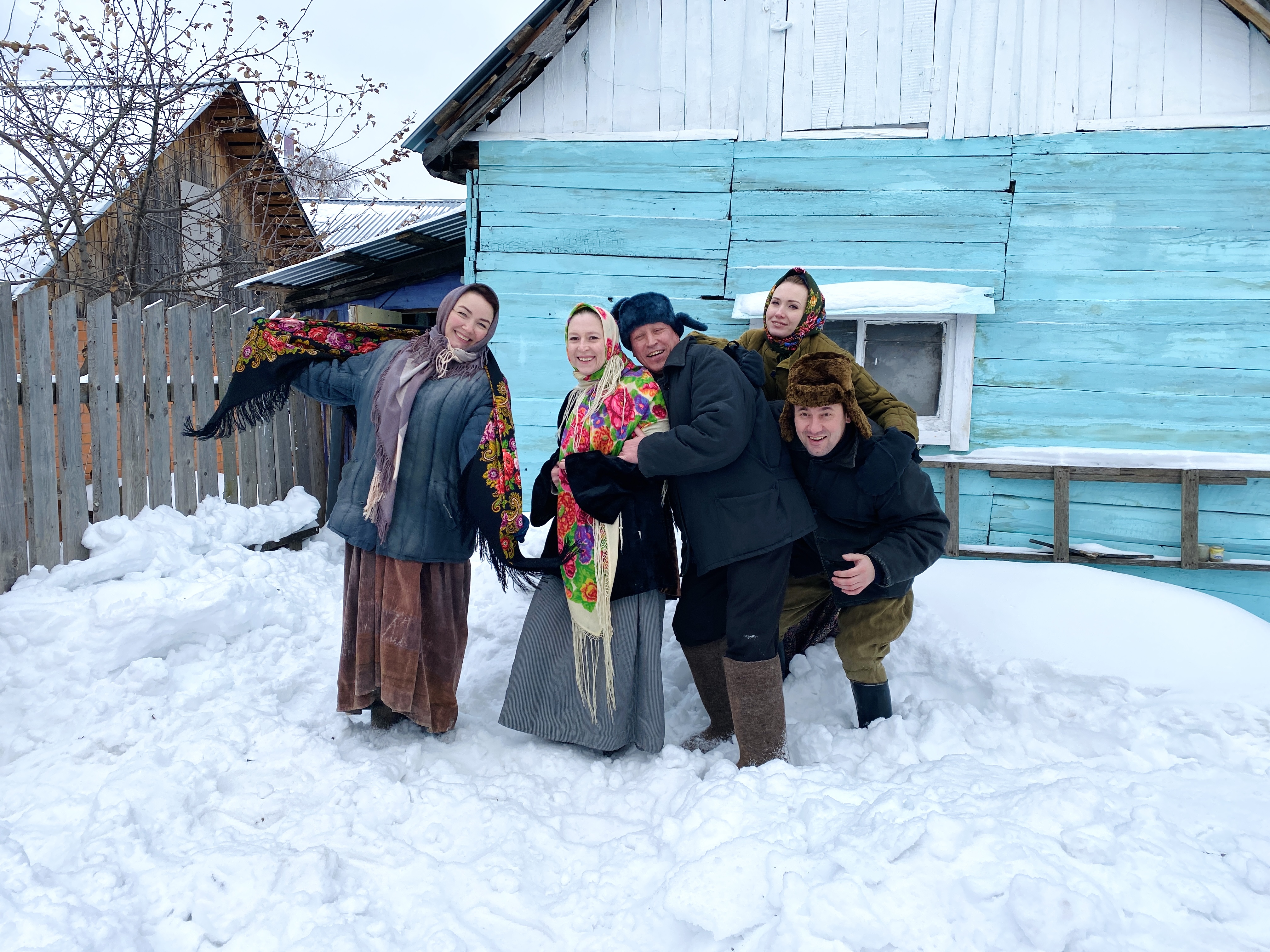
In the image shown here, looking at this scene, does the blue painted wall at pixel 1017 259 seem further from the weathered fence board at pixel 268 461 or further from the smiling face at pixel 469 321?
the smiling face at pixel 469 321

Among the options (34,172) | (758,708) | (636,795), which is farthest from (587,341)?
(34,172)

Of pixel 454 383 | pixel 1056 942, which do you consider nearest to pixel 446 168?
pixel 454 383

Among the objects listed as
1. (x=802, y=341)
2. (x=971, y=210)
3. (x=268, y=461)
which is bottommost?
(x=268, y=461)

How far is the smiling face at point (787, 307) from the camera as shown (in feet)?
9.48

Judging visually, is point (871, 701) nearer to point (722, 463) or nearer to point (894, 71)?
point (722, 463)

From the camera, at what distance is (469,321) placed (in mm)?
2775

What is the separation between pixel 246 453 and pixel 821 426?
12.7 ft

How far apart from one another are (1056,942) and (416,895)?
152 centimetres

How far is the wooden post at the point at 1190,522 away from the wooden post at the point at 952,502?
4.19 feet

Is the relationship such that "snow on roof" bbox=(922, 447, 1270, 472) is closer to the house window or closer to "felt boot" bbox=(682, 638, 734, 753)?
the house window

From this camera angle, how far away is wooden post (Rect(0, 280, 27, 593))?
340 centimetres

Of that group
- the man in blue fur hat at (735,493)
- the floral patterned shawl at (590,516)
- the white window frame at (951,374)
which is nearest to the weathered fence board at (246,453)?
the floral patterned shawl at (590,516)

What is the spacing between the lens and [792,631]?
11.3 feet

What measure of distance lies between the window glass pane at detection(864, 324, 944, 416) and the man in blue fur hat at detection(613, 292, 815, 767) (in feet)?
8.66
